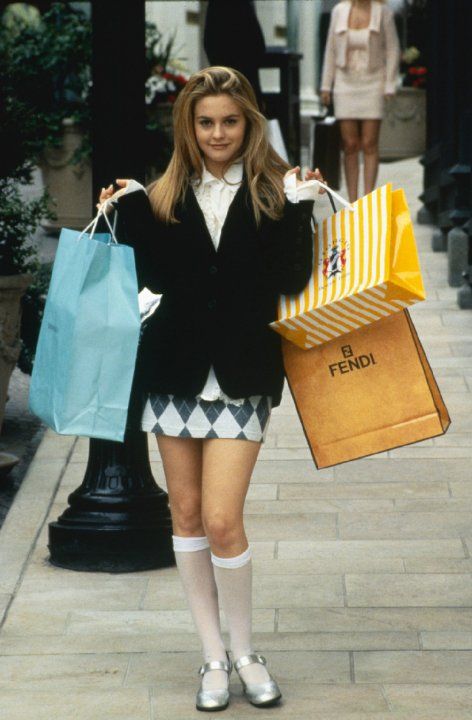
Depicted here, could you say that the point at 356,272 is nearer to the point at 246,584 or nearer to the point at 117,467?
the point at 246,584

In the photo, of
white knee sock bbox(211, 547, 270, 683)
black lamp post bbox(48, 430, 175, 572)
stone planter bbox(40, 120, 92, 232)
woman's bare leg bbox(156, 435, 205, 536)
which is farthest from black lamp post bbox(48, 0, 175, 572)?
stone planter bbox(40, 120, 92, 232)

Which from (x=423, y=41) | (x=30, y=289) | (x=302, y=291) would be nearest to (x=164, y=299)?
(x=302, y=291)

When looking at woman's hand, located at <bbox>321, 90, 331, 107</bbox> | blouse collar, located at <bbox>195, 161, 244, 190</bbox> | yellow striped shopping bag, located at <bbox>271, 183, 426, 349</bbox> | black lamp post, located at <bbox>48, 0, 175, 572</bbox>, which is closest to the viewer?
yellow striped shopping bag, located at <bbox>271, 183, 426, 349</bbox>

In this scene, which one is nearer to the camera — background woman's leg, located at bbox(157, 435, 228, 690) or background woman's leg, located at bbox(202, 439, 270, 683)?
background woman's leg, located at bbox(202, 439, 270, 683)

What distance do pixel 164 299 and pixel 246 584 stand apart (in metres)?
0.85

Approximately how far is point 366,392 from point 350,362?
99mm

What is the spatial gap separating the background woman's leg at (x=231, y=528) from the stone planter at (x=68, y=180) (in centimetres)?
920

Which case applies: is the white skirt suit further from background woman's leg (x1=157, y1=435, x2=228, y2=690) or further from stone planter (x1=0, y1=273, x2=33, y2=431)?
background woman's leg (x1=157, y1=435, x2=228, y2=690)

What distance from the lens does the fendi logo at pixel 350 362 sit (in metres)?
4.56

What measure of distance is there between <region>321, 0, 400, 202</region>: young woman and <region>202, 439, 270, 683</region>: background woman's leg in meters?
8.47

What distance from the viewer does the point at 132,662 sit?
194 inches

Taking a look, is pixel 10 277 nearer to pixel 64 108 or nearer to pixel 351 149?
pixel 351 149

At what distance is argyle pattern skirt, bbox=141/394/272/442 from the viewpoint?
4.44 m

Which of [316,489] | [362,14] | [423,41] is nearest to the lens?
[316,489]
